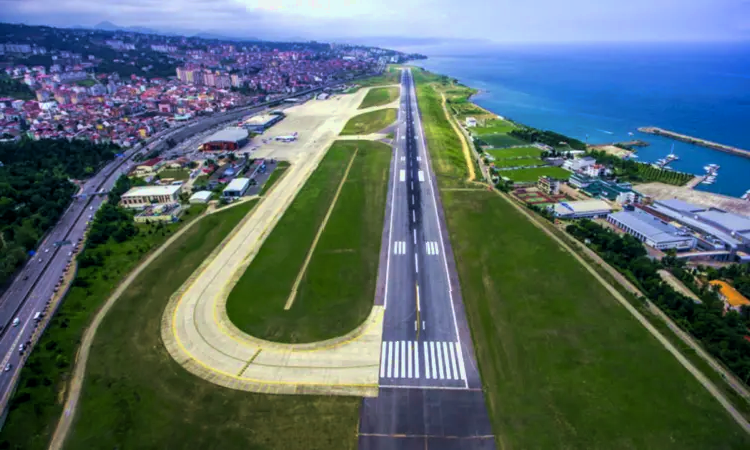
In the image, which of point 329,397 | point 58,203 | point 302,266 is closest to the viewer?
point 329,397

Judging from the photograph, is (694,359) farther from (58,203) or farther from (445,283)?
(58,203)

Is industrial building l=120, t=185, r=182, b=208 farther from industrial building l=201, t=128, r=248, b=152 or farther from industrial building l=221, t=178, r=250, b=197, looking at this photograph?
industrial building l=201, t=128, r=248, b=152

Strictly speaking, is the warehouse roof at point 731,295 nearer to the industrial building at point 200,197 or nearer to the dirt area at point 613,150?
the dirt area at point 613,150

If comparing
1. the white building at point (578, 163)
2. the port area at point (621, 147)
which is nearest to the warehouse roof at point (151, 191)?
the white building at point (578, 163)

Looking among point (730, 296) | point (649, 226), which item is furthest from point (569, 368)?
point (649, 226)

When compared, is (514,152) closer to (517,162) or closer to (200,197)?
(517,162)

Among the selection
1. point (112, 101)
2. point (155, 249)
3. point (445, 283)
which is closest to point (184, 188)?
point (155, 249)
